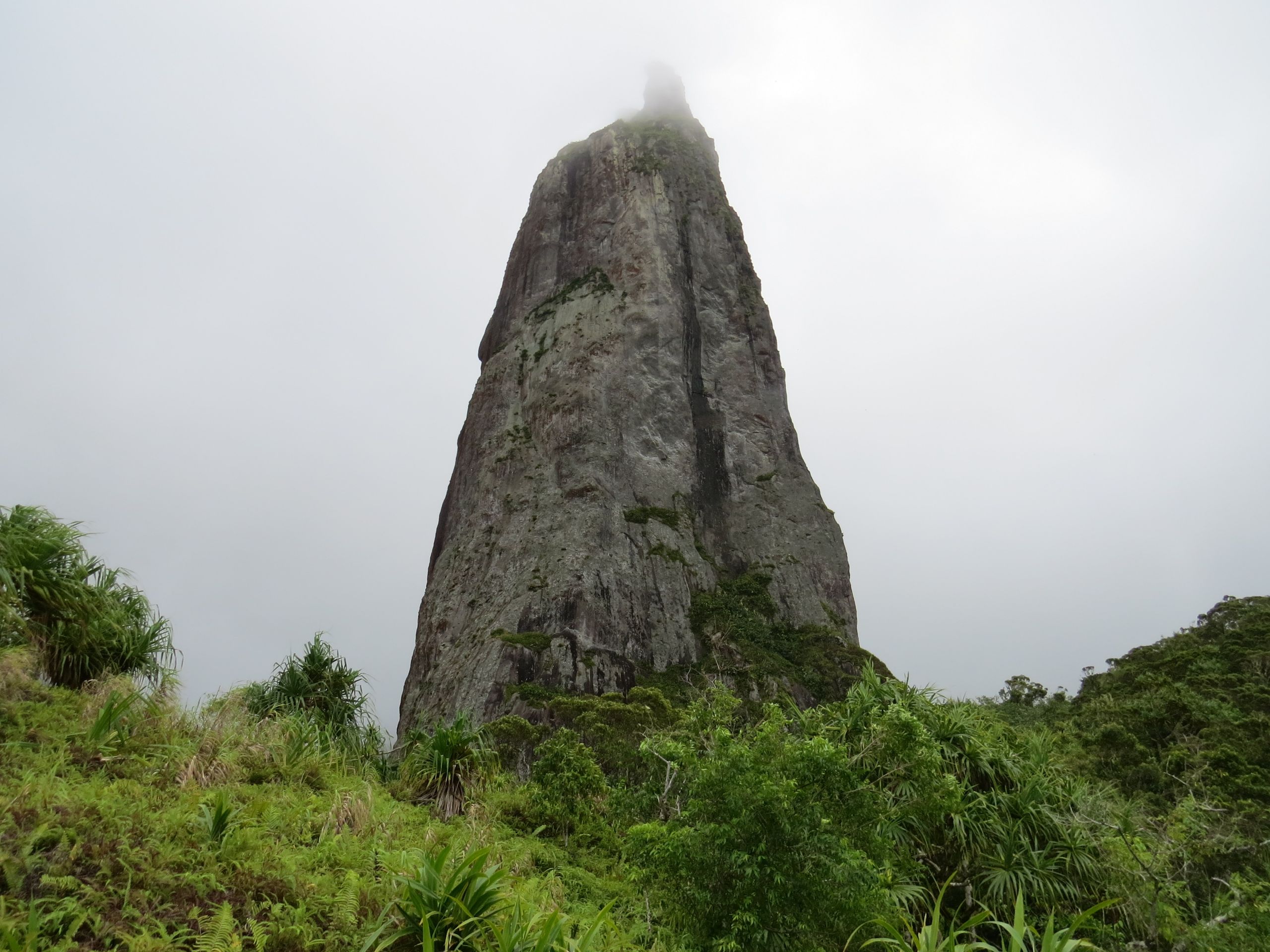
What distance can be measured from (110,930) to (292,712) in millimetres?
10766

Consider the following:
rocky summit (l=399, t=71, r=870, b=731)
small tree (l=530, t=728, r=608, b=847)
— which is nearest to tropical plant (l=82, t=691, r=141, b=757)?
small tree (l=530, t=728, r=608, b=847)

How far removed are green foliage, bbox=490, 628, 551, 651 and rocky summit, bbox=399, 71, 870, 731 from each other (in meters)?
0.11

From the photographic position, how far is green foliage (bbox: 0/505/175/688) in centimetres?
1030

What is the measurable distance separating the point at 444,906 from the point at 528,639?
1140 inches

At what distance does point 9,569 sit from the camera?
10.2m

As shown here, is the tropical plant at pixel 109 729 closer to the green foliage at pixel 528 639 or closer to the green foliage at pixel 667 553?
the green foliage at pixel 528 639

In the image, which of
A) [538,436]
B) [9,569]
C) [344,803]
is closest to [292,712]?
[9,569]

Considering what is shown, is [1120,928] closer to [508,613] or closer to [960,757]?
[960,757]

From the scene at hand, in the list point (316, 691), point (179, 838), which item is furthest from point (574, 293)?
point (179, 838)

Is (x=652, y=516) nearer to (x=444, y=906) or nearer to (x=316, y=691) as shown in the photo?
(x=316, y=691)

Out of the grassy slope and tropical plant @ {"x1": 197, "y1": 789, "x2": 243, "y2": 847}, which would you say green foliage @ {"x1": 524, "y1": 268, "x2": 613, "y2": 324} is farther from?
tropical plant @ {"x1": 197, "y1": 789, "x2": 243, "y2": 847}

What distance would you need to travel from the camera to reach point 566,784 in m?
15.1

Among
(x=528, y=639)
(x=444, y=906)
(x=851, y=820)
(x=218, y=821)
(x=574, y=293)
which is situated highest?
(x=574, y=293)

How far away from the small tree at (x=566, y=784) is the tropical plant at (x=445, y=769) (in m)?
1.51
